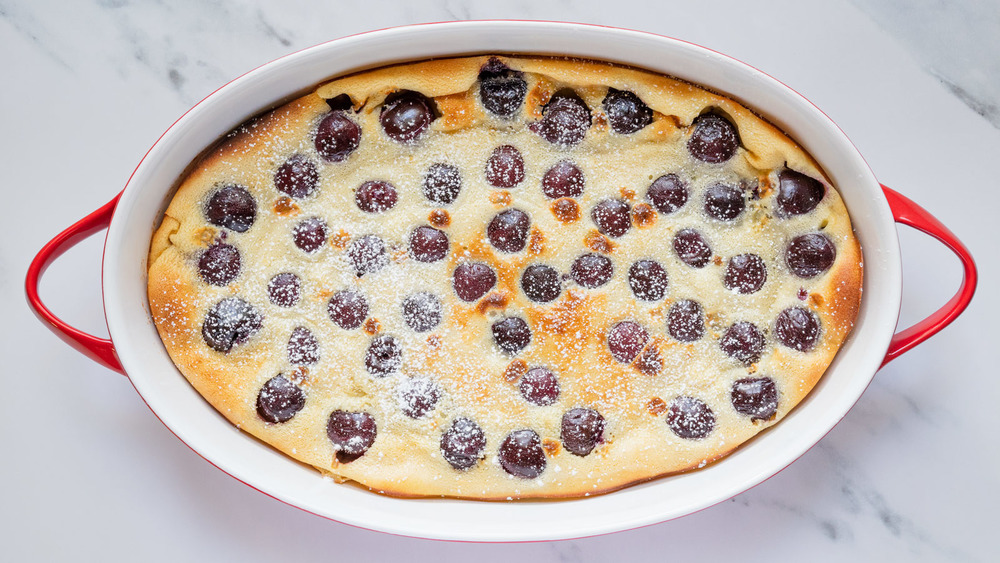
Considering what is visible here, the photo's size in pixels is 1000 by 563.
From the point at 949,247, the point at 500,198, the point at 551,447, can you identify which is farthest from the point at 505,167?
the point at 949,247

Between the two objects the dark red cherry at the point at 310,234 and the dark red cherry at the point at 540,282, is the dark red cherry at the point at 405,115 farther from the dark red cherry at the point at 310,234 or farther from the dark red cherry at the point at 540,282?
the dark red cherry at the point at 540,282

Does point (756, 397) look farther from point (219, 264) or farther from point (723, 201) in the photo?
point (219, 264)

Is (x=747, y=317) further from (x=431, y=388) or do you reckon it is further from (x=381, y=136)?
(x=381, y=136)

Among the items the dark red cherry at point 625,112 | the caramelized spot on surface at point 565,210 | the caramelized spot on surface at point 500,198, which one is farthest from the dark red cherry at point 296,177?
the dark red cherry at point 625,112

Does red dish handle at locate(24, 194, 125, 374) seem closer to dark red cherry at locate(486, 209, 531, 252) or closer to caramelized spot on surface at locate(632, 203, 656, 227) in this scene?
dark red cherry at locate(486, 209, 531, 252)

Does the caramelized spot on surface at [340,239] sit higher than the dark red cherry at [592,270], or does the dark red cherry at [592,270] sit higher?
the dark red cherry at [592,270]
